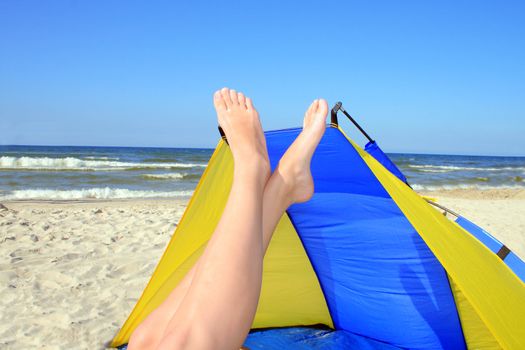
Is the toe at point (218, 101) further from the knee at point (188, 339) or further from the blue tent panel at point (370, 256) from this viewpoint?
the knee at point (188, 339)

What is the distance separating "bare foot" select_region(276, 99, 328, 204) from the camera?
1497 mm

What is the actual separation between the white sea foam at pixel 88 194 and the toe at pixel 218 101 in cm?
743

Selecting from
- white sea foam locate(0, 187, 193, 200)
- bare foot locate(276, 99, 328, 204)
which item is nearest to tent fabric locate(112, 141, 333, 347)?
bare foot locate(276, 99, 328, 204)

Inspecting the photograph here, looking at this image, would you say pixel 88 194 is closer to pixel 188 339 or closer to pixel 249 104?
pixel 249 104

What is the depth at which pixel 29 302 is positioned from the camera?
9.21 feet

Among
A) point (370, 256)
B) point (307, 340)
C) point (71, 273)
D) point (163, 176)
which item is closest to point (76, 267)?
point (71, 273)

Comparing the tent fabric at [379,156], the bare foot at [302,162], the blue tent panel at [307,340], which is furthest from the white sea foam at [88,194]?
the bare foot at [302,162]

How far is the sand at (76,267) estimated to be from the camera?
8.15 ft

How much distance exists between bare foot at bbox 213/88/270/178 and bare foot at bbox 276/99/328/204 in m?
0.09

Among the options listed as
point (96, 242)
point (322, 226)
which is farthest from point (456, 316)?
point (96, 242)

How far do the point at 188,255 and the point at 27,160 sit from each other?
1486 cm

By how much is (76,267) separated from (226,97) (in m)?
2.50

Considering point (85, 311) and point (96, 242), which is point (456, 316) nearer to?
point (85, 311)

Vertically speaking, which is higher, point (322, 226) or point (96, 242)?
point (322, 226)
